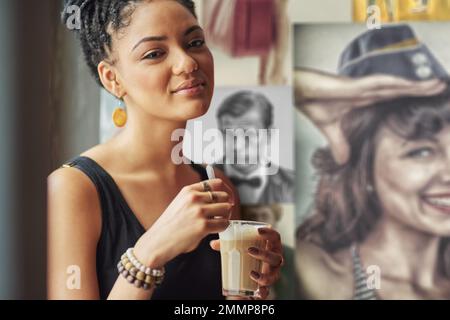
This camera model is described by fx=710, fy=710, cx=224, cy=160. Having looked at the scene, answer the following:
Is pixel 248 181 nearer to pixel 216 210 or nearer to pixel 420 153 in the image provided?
pixel 216 210

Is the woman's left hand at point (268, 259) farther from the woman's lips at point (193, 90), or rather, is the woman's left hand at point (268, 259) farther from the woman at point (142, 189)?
the woman's lips at point (193, 90)

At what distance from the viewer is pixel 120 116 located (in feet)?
5.42

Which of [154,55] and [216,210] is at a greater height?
[154,55]

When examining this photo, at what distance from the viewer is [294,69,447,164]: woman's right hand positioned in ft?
5.80

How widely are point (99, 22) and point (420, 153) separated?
0.84 m

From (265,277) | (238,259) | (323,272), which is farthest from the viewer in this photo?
(323,272)

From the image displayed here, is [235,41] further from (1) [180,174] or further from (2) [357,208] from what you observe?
(2) [357,208]

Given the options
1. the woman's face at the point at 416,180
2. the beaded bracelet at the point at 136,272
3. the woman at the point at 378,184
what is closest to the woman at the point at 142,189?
the beaded bracelet at the point at 136,272

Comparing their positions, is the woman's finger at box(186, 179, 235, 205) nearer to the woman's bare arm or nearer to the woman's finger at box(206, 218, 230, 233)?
the woman's finger at box(206, 218, 230, 233)

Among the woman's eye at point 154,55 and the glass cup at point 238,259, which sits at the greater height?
the woman's eye at point 154,55

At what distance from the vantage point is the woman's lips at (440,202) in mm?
1756

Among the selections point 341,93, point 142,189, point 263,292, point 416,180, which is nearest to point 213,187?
point 142,189

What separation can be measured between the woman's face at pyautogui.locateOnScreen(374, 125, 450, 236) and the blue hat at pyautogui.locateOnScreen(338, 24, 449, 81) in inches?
5.8

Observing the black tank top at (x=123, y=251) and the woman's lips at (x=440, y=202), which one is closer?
the black tank top at (x=123, y=251)
